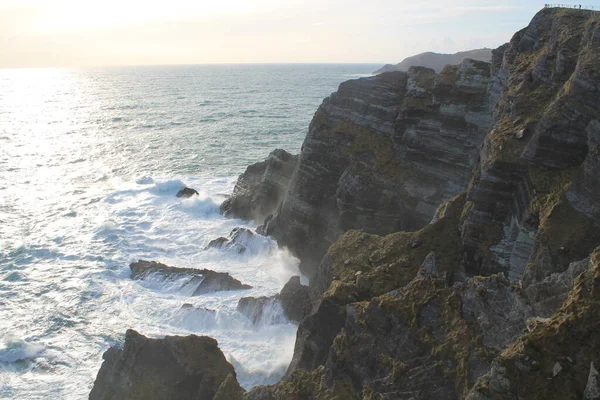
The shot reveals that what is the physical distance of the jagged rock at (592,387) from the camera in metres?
9.06

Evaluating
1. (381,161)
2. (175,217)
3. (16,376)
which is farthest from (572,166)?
(175,217)

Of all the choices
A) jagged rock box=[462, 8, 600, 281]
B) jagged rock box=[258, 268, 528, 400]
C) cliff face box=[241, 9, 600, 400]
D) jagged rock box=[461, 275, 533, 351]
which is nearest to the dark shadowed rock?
cliff face box=[241, 9, 600, 400]

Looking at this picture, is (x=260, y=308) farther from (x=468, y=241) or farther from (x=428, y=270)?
(x=428, y=270)

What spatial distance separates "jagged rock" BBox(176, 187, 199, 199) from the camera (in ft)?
184

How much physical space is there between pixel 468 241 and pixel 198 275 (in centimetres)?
2223

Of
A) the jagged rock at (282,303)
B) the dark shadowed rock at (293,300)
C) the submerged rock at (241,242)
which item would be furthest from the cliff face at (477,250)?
the submerged rock at (241,242)

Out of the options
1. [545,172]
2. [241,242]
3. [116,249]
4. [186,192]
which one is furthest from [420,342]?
[186,192]

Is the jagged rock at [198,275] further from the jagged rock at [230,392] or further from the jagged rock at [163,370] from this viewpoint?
the jagged rock at [230,392]

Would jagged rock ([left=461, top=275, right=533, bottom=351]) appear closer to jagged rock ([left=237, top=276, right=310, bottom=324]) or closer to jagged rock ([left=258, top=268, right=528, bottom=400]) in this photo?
jagged rock ([left=258, top=268, right=528, bottom=400])

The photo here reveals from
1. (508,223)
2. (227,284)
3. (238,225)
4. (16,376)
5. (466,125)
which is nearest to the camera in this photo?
(508,223)

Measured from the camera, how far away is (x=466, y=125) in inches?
1292

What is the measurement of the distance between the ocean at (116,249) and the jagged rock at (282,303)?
0.46 metres

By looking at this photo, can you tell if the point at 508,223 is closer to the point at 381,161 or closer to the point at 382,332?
the point at 382,332

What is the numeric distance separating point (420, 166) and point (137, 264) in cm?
2441
